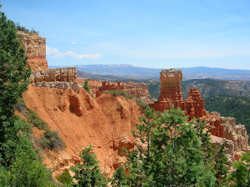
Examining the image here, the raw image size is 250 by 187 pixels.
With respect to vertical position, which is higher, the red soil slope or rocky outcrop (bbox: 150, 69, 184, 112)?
rocky outcrop (bbox: 150, 69, 184, 112)

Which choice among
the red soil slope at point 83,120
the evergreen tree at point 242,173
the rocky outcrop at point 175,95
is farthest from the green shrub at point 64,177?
the rocky outcrop at point 175,95

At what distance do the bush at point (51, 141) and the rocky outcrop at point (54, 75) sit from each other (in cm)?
706

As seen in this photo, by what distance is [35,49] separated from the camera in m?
34.8

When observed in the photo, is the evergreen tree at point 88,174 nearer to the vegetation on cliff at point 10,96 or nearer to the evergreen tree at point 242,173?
the vegetation on cliff at point 10,96

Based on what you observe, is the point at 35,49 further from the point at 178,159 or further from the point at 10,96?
the point at 178,159

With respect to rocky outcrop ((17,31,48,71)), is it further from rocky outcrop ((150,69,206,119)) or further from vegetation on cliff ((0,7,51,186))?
vegetation on cliff ((0,7,51,186))

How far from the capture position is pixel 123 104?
27.6 meters

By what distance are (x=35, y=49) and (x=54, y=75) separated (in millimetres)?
10700

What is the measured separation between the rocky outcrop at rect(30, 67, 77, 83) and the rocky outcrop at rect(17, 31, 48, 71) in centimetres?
718

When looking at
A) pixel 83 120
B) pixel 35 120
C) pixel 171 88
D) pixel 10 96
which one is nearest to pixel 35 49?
pixel 83 120

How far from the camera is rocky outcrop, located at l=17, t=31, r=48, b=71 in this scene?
1302 inches

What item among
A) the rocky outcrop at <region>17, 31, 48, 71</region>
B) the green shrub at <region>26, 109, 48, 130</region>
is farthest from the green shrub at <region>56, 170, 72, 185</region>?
the rocky outcrop at <region>17, 31, 48, 71</region>

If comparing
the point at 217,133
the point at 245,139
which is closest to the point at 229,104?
the point at 245,139

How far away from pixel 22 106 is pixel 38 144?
393 cm
